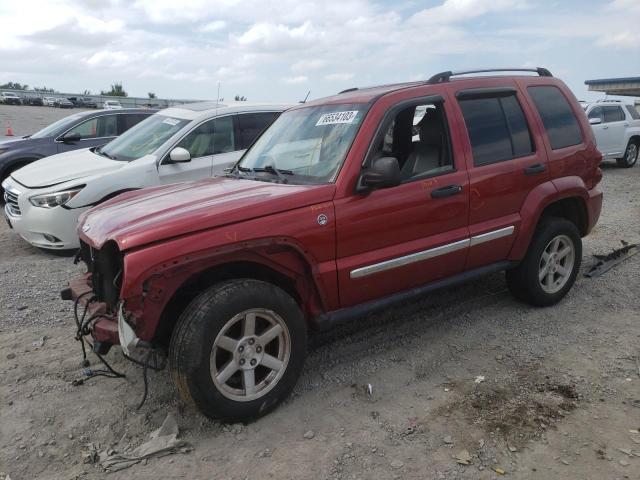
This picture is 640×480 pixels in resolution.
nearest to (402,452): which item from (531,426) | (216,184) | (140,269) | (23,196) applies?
(531,426)

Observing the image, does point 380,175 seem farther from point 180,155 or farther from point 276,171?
point 180,155

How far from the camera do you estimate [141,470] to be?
279 cm

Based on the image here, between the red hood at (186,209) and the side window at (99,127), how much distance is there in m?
6.36

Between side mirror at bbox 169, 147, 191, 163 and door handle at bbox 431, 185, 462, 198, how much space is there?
11.8 ft

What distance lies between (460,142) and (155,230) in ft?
7.54

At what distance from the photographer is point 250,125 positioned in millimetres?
7215

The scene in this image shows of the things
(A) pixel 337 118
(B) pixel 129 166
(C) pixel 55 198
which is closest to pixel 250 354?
(A) pixel 337 118

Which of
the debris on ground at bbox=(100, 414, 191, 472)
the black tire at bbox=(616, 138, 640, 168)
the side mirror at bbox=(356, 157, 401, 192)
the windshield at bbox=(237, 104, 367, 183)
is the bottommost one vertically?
the debris on ground at bbox=(100, 414, 191, 472)

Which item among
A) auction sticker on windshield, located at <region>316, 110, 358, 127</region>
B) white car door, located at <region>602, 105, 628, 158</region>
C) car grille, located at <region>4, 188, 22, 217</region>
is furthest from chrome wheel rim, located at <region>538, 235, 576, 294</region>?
white car door, located at <region>602, 105, 628, 158</region>

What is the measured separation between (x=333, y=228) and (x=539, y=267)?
2214mm

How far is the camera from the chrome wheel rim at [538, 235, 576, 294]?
4633 millimetres

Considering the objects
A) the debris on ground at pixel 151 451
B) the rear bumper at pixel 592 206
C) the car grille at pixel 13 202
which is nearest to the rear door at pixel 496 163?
the rear bumper at pixel 592 206

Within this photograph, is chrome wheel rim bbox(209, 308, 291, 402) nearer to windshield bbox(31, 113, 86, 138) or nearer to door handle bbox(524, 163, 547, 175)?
door handle bbox(524, 163, 547, 175)

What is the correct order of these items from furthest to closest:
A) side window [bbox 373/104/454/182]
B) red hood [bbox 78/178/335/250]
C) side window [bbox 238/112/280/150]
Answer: side window [bbox 238/112/280/150]
side window [bbox 373/104/454/182]
red hood [bbox 78/178/335/250]
